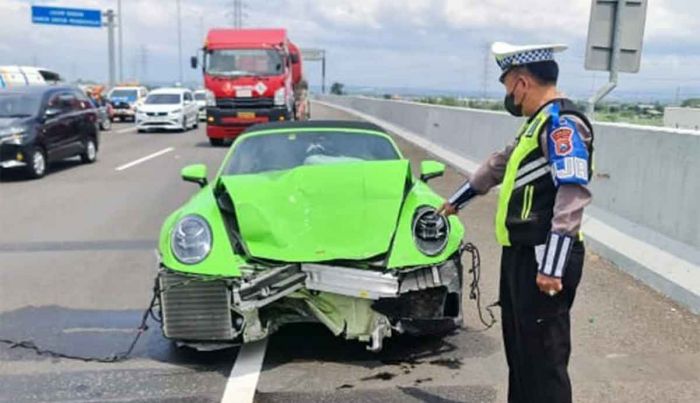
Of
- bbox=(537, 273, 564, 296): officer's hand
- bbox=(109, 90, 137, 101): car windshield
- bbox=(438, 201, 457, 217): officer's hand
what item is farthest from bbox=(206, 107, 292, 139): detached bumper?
bbox=(537, 273, 564, 296): officer's hand

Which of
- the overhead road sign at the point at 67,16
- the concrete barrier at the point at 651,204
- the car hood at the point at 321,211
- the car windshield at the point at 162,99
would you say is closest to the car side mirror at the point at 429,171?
the car hood at the point at 321,211

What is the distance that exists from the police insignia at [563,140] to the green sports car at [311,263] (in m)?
1.61

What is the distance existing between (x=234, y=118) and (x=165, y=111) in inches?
337

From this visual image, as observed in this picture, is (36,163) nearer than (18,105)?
Yes

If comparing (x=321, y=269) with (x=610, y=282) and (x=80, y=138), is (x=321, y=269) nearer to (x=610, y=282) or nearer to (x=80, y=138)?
(x=610, y=282)

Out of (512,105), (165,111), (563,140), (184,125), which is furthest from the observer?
(184,125)

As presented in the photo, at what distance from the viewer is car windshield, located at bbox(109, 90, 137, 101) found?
127 ft

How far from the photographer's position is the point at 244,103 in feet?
72.2

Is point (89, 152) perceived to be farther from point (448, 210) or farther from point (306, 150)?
point (448, 210)

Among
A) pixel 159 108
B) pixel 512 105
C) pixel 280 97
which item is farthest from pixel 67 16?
pixel 512 105

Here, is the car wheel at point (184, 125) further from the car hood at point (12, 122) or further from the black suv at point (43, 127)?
the car hood at point (12, 122)

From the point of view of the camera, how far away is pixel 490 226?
9305 mm

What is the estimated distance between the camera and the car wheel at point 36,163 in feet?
46.1

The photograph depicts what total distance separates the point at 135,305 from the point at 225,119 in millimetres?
16549
